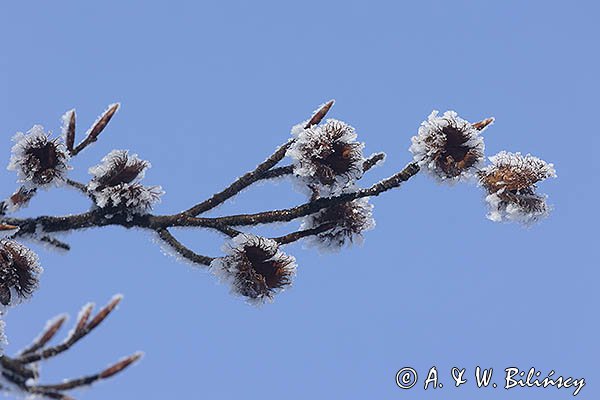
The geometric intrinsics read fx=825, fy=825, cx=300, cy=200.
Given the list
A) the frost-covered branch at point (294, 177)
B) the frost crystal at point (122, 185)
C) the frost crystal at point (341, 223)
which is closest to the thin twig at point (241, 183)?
the frost-covered branch at point (294, 177)

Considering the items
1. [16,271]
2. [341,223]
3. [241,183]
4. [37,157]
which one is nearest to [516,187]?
[341,223]

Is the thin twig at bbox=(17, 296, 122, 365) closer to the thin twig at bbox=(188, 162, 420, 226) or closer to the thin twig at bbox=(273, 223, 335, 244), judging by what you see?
the thin twig at bbox=(188, 162, 420, 226)

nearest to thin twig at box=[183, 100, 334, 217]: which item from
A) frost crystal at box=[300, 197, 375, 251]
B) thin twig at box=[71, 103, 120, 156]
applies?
frost crystal at box=[300, 197, 375, 251]

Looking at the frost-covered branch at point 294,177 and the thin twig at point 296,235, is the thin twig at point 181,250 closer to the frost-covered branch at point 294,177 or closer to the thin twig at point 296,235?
A: the frost-covered branch at point 294,177

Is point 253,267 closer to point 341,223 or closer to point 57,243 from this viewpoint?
point 341,223

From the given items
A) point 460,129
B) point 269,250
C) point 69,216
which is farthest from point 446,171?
point 69,216
